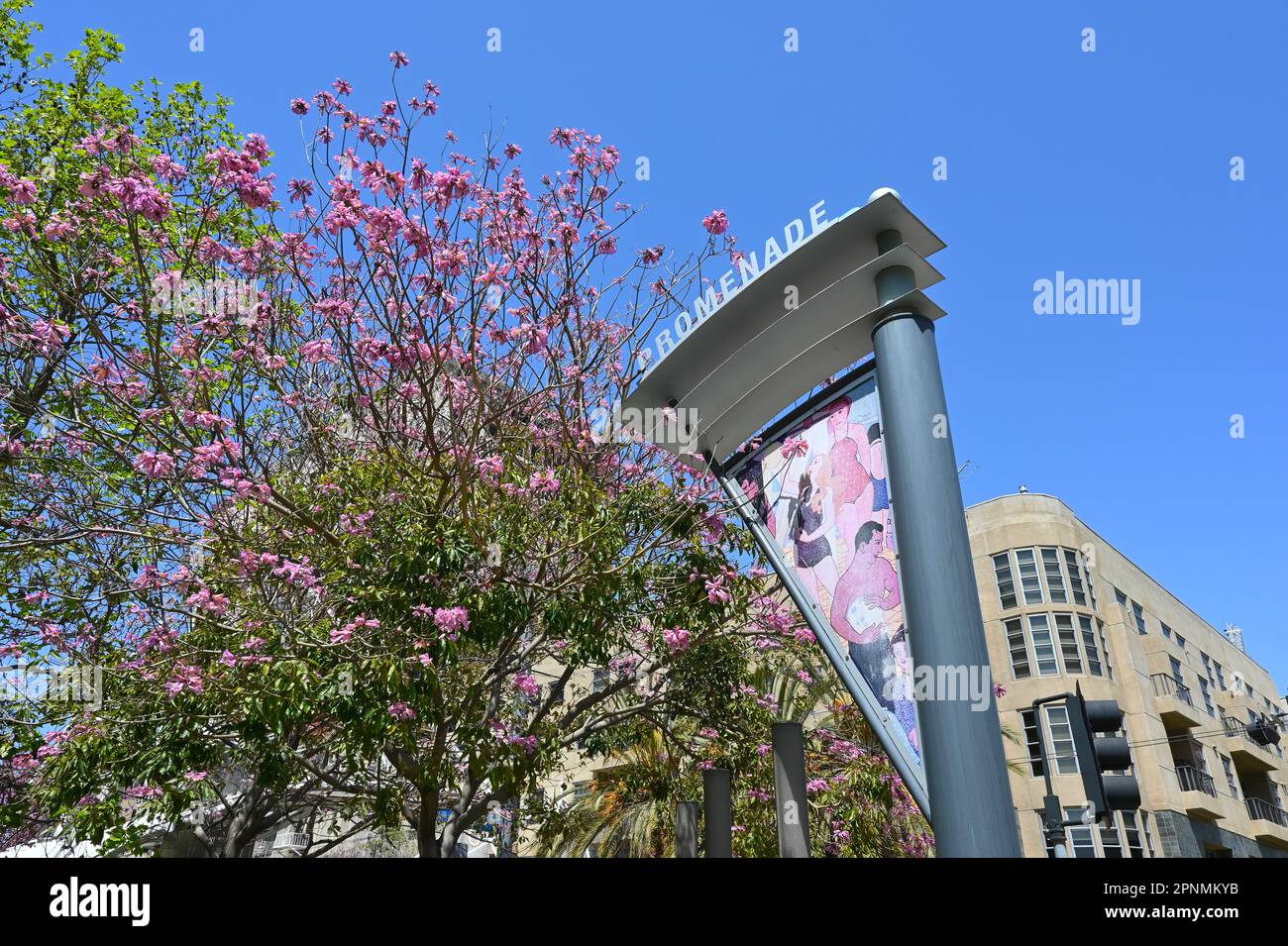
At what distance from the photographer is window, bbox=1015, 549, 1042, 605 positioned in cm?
2842

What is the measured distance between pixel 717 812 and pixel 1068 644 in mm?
24409

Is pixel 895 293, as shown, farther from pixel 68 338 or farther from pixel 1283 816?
pixel 1283 816

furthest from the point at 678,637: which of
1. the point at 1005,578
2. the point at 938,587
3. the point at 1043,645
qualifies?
the point at 1005,578

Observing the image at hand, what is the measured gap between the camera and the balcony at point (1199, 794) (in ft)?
92.1

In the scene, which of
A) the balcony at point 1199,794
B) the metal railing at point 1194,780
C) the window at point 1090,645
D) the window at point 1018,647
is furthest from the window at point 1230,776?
the window at point 1018,647

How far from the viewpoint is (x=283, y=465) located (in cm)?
1099

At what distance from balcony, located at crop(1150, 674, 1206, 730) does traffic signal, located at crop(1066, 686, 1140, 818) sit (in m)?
28.4

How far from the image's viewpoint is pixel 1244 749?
112 ft

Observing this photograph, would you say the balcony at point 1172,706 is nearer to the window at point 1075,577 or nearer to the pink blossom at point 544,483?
the window at point 1075,577

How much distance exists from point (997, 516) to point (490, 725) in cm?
2457

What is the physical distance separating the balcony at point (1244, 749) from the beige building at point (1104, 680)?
0.28ft

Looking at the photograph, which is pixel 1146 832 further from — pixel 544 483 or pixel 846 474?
pixel 846 474
